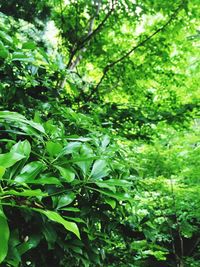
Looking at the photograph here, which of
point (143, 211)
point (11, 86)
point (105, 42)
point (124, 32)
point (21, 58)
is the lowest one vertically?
point (143, 211)

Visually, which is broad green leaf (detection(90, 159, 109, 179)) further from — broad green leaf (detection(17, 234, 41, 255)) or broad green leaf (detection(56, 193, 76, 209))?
broad green leaf (detection(17, 234, 41, 255))

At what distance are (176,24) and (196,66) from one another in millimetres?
773

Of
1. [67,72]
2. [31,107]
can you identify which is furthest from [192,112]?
[31,107]

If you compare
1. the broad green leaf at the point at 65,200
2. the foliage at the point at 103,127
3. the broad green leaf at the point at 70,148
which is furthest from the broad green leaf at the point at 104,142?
the broad green leaf at the point at 65,200

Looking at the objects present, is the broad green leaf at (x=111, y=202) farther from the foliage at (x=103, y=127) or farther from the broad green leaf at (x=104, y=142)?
the broad green leaf at (x=104, y=142)

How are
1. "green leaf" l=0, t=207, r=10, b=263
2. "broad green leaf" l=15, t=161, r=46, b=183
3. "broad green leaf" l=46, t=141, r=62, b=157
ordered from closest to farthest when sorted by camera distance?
1. "green leaf" l=0, t=207, r=10, b=263
2. "broad green leaf" l=15, t=161, r=46, b=183
3. "broad green leaf" l=46, t=141, r=62, b=157

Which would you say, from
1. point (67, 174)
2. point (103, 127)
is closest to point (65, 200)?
point (67, 174)

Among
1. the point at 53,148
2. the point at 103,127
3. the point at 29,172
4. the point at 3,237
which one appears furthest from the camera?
the point at 103,127

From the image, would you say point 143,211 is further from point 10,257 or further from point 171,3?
point 171,3

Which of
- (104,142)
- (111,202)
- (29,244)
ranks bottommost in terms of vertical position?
(29,244)

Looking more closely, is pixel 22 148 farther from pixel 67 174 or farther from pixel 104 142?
pixel 104 142

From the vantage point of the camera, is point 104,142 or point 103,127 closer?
point 104,142

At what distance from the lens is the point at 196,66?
3902 millimetres

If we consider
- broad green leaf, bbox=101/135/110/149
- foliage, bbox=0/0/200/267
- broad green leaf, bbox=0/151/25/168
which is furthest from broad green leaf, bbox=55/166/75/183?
broad green leaf, bbox=101/135/110/149
